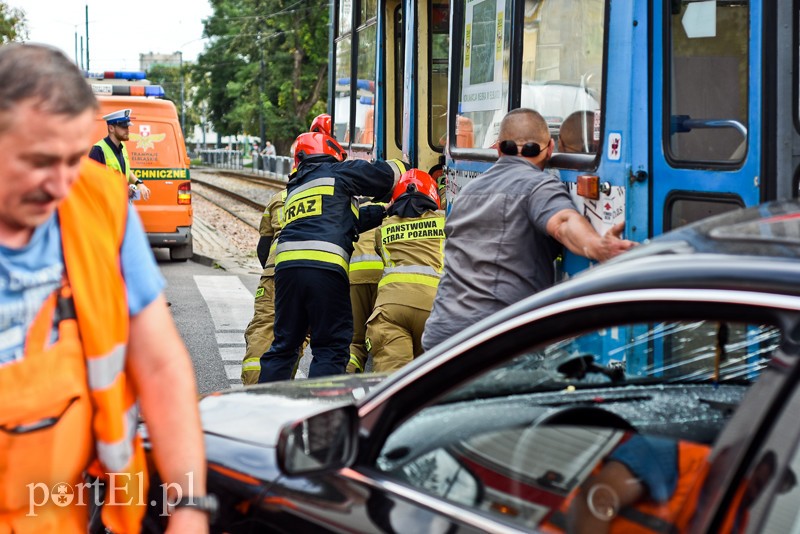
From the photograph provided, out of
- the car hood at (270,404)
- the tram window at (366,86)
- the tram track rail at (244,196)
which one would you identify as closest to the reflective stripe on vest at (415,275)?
the car hood at (270,404)

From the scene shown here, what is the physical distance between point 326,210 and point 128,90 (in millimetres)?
9921

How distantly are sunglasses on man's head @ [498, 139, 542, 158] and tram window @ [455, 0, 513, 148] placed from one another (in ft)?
3.52

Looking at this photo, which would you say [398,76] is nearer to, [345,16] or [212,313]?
[345,16]

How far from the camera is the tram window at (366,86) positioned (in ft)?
32.1

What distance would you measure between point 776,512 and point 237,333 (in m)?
8.90

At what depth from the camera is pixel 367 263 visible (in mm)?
7352

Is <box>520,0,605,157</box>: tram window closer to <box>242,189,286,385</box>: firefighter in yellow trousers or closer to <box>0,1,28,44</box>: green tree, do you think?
<box>242,189,286,385</box>: firefighter in yellow trousers

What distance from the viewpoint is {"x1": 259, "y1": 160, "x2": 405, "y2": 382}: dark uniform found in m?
6.36

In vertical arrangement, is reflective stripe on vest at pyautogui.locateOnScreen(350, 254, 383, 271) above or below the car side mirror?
above

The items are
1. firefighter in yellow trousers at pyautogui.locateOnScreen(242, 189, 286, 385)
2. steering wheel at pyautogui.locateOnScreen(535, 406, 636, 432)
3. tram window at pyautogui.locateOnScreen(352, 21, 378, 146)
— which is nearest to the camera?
steering wheel at pyautogui.locateOnScreen(535, 406, 636, 432)

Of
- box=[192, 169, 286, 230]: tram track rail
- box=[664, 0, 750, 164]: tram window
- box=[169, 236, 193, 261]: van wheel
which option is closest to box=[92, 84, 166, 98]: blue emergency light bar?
box=[169, 236, 193, 261]: van wheel

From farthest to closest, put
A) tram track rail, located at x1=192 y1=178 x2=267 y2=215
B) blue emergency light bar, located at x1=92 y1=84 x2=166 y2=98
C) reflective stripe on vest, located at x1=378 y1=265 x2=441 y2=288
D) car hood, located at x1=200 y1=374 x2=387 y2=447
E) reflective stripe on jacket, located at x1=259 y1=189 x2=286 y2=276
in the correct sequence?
tram track rail, located at x1=192 y1=178 x2=267 y2=215 < blue emergency light bar, located at x1=92 y1=84 x2=166 y2=98 < reflective stripe on jacket, located at x1=259 y1=189 x2=286 y2=276 < reflective stripe on vest, located at x1=378 y1=265 x2=441 y2=288 < car hood, located at x1=200 y1=374 x2=387 y2=447

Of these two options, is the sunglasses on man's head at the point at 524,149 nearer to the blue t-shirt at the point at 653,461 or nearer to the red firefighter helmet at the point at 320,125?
the blue t-shirt at the point at 653,461

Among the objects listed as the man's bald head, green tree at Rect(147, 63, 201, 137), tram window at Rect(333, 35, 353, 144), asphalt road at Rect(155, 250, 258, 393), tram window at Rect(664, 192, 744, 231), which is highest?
green tree at Rect(147, 63, 201, 137)
